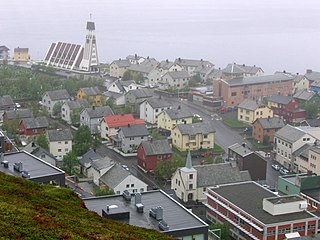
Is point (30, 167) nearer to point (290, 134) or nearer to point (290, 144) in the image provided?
point (290, 144)

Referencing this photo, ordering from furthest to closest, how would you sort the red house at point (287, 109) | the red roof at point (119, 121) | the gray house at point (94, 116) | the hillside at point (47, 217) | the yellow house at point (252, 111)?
the red house at point (287, 109)
the yellow house at point (252, 111)
the gray house at point (94, 116)
the red roof at point (119, 121)
the hillside at point (47, 217)

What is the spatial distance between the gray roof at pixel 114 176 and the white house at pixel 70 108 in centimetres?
448

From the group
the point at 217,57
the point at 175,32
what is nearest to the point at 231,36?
the point at 175,32

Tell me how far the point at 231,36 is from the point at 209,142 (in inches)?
1178

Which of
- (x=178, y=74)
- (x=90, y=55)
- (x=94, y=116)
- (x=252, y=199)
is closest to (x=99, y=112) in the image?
(x=94, y=116)

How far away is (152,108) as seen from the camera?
12828mm

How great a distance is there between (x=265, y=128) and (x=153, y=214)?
6988mm

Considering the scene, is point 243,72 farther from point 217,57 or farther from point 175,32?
point 175,32

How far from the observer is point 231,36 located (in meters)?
40.0

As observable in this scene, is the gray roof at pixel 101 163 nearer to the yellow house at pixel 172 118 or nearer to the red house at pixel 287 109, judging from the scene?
the yellow house at pixel 172 118

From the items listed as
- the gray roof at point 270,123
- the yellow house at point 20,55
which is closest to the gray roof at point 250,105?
the gray roof at point 270,123

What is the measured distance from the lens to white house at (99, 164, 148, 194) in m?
7.99

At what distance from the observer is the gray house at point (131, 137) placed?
1056cm

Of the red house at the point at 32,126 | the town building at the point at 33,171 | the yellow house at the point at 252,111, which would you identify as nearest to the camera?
the town building at the point at 33,171
